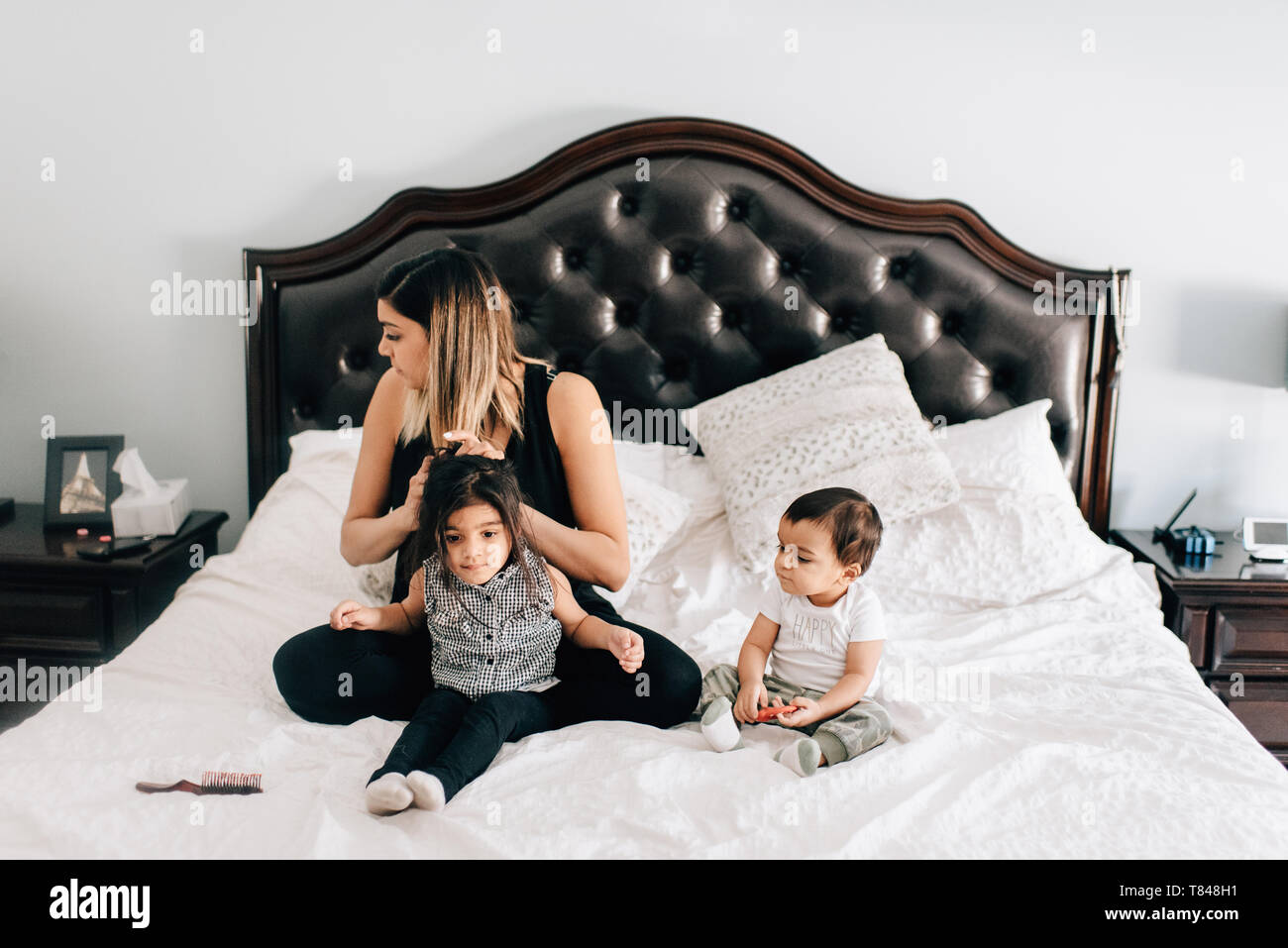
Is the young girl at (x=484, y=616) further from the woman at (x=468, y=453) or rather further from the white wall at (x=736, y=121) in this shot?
the white wall at (x=736, y=121)

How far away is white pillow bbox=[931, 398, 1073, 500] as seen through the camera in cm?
206

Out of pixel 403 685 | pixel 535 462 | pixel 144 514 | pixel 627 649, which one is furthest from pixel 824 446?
pixel 144 514

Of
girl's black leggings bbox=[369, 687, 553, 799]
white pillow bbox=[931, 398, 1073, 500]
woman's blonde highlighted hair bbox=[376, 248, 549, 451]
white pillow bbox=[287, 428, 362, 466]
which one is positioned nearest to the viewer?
girl's black leggings bbox=[369, 687, 553, 799]

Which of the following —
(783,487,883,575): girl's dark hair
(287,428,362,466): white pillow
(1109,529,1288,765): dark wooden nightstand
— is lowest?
(1109,529,1288,765): dark wooden nightstand

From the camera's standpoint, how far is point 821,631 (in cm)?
148

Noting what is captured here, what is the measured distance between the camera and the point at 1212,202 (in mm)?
2369

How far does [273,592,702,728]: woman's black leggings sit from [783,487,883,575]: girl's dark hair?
30 cm

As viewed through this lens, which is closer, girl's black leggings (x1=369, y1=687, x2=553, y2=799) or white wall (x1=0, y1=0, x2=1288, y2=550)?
girl's black leggings (x1=369, y1=687, x2=553, y2=799)

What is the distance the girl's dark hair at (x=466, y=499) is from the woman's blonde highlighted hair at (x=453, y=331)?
0.44 ft

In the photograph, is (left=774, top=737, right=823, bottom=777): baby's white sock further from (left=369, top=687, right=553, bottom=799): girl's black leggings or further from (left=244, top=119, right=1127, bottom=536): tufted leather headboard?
(left=244, top=119, right=1127, bottom=536): tufted leather headboard

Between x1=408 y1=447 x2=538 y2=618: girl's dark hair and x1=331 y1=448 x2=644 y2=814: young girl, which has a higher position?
x1=408 y1=447 x2=538 y2=618: girl's dark hair

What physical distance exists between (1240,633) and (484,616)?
1741 mm

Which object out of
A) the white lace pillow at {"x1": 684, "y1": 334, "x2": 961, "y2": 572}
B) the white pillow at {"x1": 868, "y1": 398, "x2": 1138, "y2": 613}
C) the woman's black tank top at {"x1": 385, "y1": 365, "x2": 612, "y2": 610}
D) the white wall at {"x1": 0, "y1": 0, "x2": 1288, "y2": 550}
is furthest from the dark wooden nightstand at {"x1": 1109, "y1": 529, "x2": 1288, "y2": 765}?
the woman's black tank top at {"x1": 385, "y1": 365, "x2": 612, "y2": 610}
